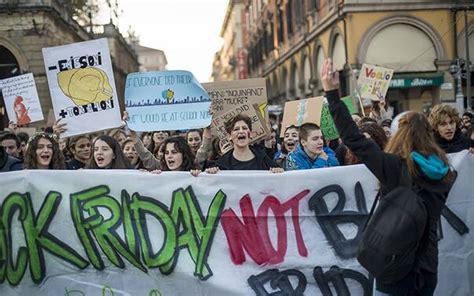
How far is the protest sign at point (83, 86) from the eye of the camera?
5.64 meters

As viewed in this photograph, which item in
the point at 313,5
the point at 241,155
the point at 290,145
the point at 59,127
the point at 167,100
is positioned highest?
the point at 313,5

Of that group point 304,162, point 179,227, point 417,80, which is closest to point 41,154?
point 179,227

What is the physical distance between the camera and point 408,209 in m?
3.04

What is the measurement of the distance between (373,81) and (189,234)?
669 centimetres

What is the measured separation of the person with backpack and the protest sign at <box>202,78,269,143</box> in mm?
3908

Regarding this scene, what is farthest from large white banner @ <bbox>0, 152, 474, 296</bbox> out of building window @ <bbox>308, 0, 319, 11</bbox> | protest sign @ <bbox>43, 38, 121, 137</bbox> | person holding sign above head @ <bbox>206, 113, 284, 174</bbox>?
building window @ <bbox>308, 0, 319, 11</bbox>

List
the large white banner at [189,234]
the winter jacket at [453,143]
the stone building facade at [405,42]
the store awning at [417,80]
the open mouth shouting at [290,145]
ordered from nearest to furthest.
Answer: the large white banner at [189,234] → the winter jacket at [453,143] → the open mouth shouting at [290,145] → the store awning at [417,80] → the stone building facade at [405,42]

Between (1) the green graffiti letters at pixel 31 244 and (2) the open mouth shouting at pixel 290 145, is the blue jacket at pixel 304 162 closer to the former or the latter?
(2) the open mouth shouting at pixel 290 145

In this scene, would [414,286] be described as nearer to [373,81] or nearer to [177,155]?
[177,155]

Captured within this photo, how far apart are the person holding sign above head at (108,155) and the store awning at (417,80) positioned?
1692 cm

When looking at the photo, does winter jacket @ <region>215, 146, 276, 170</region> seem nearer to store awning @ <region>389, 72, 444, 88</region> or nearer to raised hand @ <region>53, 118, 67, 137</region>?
raised hand @ <region>53, 118, 67, 137</region>

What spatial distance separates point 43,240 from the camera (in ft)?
14.9

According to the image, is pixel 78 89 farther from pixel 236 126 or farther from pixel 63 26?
pixel 63 26

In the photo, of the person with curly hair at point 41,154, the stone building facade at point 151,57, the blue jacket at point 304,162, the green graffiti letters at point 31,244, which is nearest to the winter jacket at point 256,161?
the blue jacket at point 304,162
